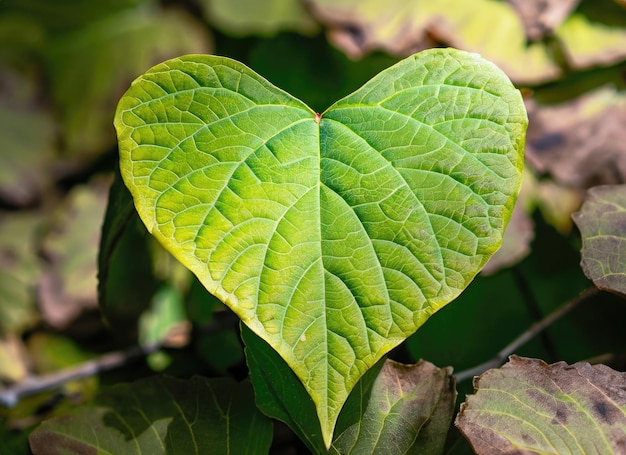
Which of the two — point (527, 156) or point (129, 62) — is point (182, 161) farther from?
point (129, 62)

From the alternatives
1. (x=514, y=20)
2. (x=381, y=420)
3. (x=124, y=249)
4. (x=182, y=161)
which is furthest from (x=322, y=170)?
(x=514, y=20)

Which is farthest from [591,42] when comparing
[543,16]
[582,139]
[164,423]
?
[164,423]

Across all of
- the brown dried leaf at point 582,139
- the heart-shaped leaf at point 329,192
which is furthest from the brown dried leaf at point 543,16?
the heart-shaped leaf at point 329,192

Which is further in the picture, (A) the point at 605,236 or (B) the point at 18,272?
(B) the point at 18,272

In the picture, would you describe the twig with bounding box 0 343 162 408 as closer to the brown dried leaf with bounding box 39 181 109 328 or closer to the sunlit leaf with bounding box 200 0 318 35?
the brown dried leaf with bounding box 39 181 109 328

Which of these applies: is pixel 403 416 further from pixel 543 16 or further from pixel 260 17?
pixel 260 17

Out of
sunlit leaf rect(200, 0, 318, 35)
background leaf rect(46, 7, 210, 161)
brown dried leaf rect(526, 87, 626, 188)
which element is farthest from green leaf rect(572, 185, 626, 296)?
background leaf rect(46, 7, 210, 161)
